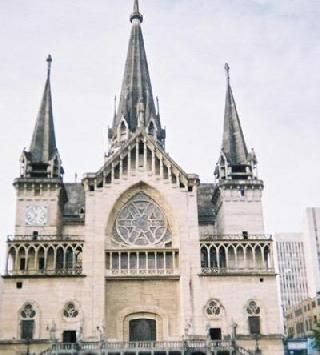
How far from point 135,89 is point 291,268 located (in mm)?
81149

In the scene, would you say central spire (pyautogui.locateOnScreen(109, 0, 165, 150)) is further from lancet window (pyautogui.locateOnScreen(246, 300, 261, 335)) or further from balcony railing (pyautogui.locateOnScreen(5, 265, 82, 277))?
lancet window (pyautogui.locateOnScreen(246, 300, 261, 335))

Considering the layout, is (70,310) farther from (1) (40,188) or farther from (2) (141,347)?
(1) (40,188)

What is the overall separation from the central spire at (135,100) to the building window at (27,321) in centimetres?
2139

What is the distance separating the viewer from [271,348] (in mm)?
45312

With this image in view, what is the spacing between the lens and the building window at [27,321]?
147 feet

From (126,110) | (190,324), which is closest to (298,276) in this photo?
(126,110)

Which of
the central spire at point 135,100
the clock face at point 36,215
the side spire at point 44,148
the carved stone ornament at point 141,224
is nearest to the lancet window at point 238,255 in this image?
the carved stone ornament at point 141,224

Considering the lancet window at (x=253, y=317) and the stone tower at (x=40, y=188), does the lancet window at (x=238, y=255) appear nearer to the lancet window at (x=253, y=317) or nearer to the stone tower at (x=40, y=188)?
the lancet window at (x=253, y=317)

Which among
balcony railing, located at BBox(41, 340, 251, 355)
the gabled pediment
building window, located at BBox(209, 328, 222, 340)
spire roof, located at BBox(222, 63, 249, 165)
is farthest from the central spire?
balcony railing, located at BBox(41, 340, 251, 355)

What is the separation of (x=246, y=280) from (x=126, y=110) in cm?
2406

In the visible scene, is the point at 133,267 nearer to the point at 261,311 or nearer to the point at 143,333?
the point at 143,333

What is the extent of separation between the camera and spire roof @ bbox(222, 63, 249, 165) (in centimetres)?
5343

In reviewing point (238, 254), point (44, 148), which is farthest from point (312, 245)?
point (44, 148)

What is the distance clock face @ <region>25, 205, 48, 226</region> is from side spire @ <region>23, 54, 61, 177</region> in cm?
328
